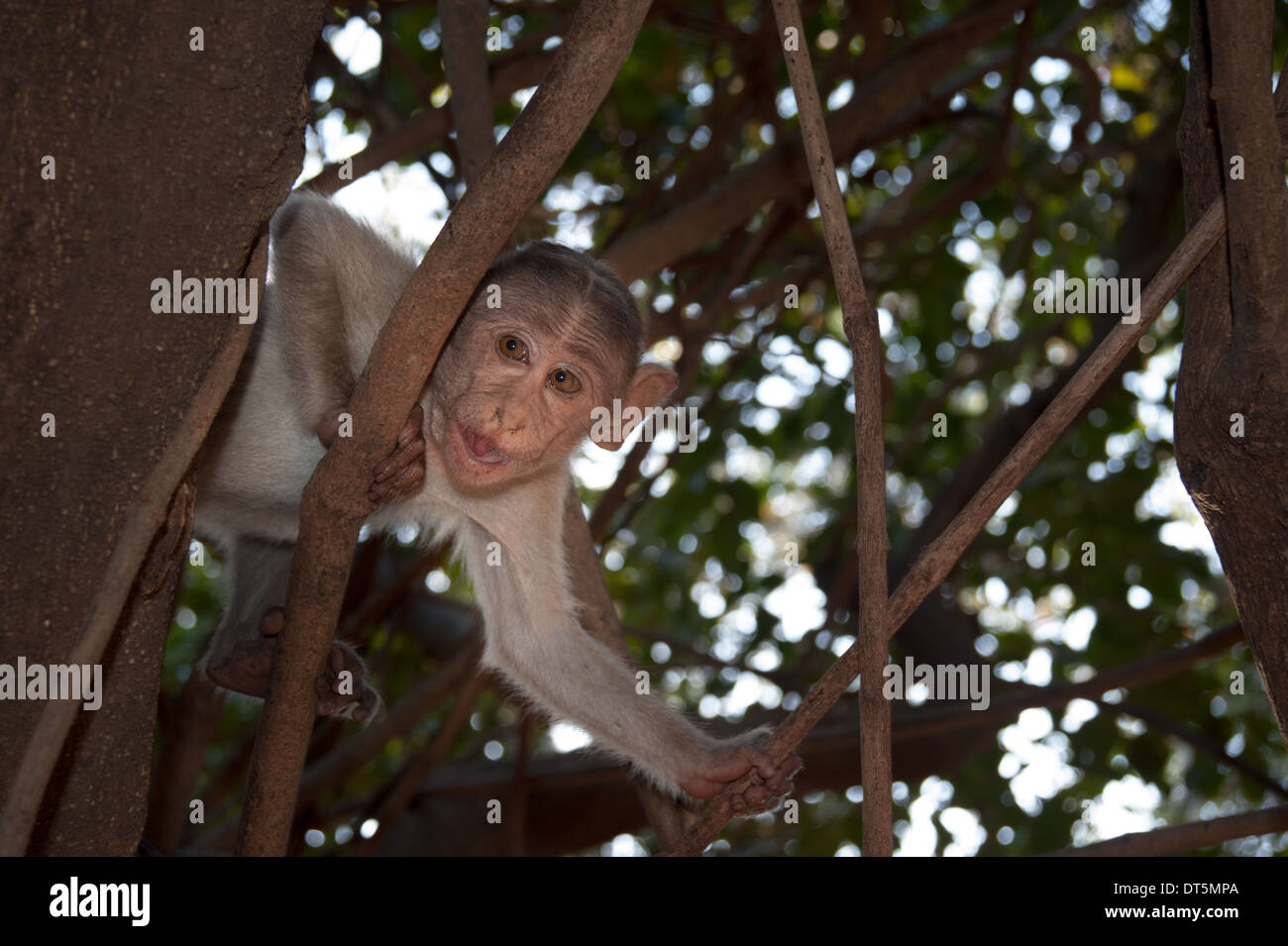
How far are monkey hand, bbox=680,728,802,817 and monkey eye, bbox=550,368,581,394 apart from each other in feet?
3.96

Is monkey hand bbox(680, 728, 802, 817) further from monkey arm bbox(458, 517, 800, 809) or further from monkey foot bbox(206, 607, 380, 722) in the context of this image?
monkey foot bbox(206, 607, 380, 722)

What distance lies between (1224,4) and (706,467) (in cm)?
462

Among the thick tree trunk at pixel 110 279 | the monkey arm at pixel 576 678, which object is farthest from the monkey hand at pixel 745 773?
the thick tree trunk at pixel 110 279

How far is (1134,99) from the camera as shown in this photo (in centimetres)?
Result: 732

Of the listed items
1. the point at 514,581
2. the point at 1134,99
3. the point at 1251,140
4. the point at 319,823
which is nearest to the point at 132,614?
the point at 514,581

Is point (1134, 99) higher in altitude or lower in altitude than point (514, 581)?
higher

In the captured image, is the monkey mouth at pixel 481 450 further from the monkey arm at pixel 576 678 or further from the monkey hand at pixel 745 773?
the monkey hand at pixel 745 773

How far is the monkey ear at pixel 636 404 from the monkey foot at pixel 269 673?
1127mm

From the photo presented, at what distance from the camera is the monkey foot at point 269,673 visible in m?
4.18

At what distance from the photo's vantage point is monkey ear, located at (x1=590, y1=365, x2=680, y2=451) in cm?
432

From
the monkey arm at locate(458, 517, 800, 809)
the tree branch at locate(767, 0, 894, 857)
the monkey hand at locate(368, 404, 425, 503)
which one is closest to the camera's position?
the tree branch at locate(767, 0, 894, 857)

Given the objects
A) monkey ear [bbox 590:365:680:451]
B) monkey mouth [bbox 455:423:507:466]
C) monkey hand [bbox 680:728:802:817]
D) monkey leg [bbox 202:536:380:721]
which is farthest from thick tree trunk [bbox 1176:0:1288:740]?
monkey leg [bbox 202:536:380:721]

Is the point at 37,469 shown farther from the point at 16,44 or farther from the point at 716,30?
the point at 716,30

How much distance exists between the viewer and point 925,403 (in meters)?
6.88
